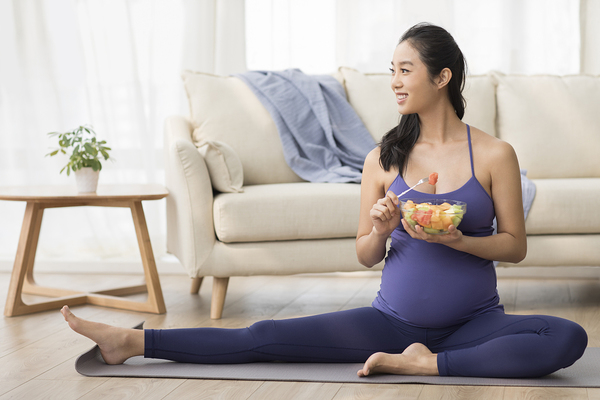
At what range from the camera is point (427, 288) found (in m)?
1.49

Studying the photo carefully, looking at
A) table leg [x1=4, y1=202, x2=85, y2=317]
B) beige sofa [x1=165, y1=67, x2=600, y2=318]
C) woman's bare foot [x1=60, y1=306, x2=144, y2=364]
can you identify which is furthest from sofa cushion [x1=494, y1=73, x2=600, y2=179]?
table leg [x1=4, y1=202, x2=85, y2=317]

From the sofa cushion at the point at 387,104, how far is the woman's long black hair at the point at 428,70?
1.22 metres

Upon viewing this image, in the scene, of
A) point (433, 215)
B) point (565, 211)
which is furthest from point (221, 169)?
point (565, 211)

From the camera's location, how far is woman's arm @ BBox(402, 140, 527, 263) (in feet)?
4.82

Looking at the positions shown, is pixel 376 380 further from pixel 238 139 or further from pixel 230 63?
pixel 230 63

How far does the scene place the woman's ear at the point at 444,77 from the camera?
5.00 ft

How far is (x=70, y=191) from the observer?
247 cm

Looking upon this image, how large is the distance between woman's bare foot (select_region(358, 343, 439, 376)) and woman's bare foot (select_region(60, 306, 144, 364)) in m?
0.58

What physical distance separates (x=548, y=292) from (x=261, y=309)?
127cm

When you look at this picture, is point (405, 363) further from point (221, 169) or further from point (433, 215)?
point (221, 169)

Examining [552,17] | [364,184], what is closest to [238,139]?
[364,184]

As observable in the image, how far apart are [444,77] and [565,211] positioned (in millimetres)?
1023

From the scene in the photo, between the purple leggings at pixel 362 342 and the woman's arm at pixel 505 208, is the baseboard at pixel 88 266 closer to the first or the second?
the purple leggings at pixel 362 342

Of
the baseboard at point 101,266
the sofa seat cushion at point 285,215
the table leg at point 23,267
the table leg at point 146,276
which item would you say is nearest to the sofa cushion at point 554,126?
the sofa seat cushion at point 285,215
